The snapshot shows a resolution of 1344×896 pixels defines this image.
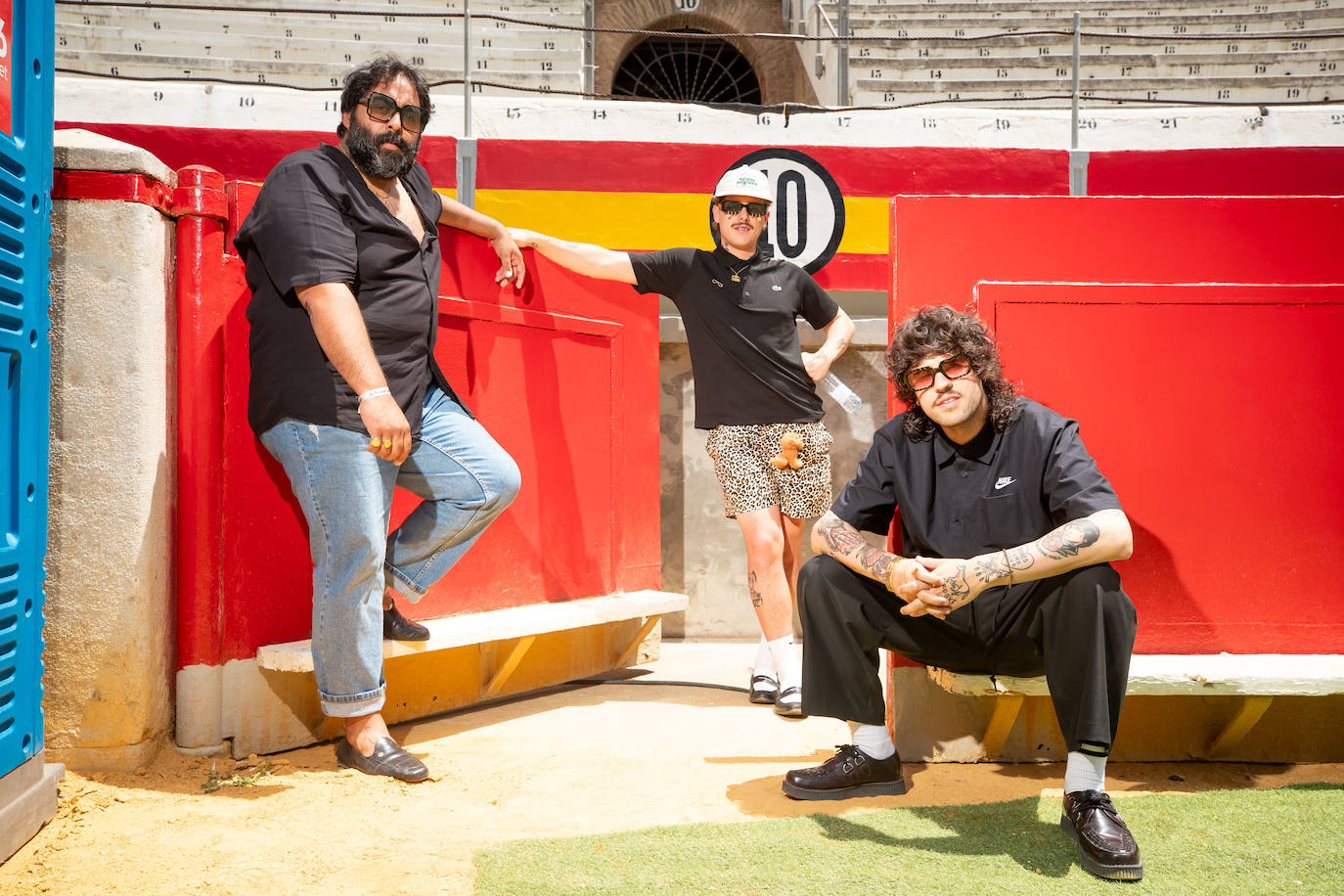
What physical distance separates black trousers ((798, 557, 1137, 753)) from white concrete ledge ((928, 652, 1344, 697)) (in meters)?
0.04

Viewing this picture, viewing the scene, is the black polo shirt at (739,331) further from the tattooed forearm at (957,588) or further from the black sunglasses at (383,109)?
the tattooed forearm at (957,588)

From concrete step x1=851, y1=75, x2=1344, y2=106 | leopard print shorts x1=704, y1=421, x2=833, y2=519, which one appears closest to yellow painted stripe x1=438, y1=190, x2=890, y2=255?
leopard print shorts x1=704, y1=421, x2=833, y2=519

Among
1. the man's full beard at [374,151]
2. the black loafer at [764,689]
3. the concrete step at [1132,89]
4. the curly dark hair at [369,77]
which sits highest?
the concrete step at [1132,89]

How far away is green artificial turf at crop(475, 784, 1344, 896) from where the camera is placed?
1.99 meters

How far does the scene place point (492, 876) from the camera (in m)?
2.03

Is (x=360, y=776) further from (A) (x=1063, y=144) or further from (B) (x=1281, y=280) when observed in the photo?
(A) (x=1063, y=144)

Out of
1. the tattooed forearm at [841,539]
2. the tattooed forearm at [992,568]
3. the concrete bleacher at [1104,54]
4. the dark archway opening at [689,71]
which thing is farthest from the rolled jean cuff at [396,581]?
the dark archway opening at [689,71]

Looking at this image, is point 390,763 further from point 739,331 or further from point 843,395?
point 843,395

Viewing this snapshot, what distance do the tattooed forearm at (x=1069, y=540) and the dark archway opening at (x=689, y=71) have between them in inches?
471

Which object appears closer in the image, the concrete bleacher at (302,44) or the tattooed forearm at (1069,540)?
the tattooed forearm at (1069,540)

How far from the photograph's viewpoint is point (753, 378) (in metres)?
3.63

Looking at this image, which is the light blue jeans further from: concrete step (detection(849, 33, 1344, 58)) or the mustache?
concrete step (detection(849, 33, 1344, 58))

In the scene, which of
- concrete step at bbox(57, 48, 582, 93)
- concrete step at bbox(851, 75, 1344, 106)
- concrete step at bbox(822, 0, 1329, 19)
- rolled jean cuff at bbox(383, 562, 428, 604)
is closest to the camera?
rolled jean cuff at bbox(383, 562, 428, 604)

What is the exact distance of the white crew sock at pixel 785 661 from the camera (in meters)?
3.49
